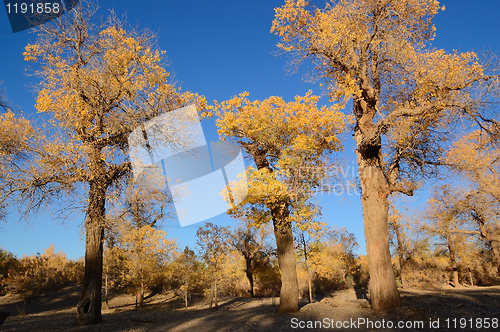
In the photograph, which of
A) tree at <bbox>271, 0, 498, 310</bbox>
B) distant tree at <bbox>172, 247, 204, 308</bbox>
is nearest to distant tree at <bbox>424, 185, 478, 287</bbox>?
tree at <bbox>271, 0, 498, 310</bbox>

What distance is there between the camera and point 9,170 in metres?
8.21

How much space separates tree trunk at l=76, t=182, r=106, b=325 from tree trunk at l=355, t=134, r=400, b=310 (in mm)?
7961

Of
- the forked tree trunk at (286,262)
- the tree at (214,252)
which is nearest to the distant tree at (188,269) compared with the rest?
the tree at (214,252)

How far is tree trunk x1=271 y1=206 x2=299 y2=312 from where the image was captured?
8805 millimetres

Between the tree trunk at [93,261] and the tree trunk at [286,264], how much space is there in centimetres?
556

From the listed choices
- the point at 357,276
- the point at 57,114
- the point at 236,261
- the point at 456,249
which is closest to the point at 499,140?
the point at 57,114

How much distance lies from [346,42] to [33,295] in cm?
2699

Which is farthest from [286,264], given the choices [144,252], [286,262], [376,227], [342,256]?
[342,256]

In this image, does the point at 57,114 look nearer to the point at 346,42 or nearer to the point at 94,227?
the point at 94,227

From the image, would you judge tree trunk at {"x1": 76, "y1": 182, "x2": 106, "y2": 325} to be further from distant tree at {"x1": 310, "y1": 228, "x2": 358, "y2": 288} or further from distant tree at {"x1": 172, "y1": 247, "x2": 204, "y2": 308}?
distant tree at {"x1": 310, "y1": 228, "x2": 358, "y2": 288}

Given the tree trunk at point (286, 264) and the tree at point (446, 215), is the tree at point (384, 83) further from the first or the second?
the tree at point (446, 215)

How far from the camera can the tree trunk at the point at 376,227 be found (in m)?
7.38

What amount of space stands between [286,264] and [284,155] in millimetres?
3547

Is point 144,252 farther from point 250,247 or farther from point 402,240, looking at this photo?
point 402,240
